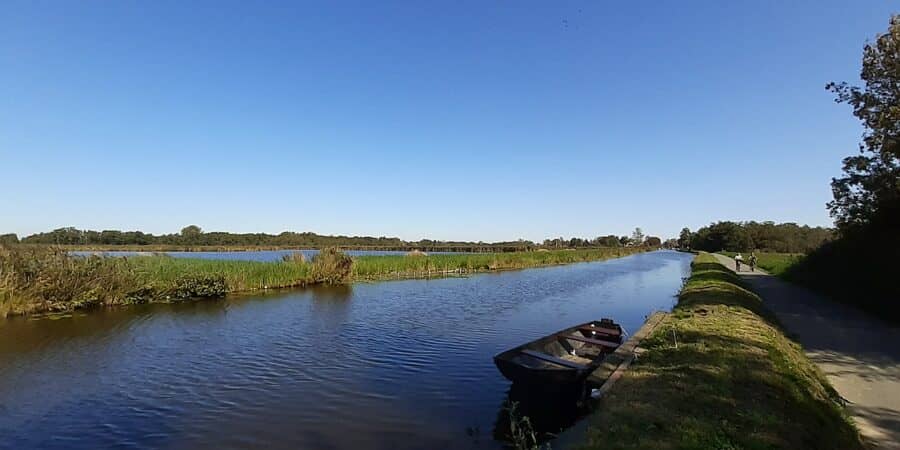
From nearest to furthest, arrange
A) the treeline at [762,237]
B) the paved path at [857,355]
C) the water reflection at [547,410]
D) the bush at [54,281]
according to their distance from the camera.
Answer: the paved path at [857,355]
the water reflection at [547,410]
the bush at [54,281]
the treeline at [762,237]

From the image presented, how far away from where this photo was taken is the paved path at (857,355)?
6266 mm

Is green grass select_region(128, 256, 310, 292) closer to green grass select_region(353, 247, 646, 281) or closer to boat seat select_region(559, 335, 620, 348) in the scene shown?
green grass select_region(353, 247, 646, 281)

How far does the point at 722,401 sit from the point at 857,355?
6377 millimetres

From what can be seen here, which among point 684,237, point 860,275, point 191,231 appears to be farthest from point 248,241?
point 684,237

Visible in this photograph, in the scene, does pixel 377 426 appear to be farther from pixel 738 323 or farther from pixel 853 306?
pixel 853 306

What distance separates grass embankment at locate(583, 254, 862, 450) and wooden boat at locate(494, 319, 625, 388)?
860 mm

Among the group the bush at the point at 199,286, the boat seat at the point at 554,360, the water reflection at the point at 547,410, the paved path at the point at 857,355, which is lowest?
the water reflection at the point at 547,410

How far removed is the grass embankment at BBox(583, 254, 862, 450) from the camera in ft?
15.9

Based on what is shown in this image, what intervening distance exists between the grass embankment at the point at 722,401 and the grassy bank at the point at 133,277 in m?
19.4

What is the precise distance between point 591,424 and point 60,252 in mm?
20661

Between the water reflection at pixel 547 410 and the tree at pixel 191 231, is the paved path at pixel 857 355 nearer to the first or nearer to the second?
the water reflection at pixel 547 410

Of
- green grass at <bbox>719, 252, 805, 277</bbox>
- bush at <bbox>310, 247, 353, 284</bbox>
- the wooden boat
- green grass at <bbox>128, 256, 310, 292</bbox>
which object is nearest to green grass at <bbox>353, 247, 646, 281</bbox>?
bush at <bbox>310, 247, 353, 284</bbox>

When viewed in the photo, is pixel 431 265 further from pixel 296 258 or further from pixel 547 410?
pixel 547 410

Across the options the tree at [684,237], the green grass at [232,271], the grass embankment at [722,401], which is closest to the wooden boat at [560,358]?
the grass embankment at [722,401]
